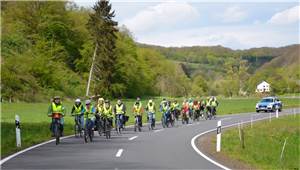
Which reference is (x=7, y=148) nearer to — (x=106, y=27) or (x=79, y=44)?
(x=106, y=27)

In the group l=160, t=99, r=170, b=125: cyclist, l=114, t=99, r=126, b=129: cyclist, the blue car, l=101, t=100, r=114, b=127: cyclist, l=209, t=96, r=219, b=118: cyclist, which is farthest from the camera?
the blue car

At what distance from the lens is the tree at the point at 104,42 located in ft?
241

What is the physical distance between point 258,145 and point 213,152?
803cm

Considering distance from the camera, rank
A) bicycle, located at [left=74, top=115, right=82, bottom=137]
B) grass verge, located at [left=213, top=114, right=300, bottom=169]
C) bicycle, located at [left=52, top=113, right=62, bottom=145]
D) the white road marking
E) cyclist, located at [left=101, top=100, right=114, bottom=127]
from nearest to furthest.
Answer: the white road marking → bicycle, located at [left=52, top=113, right=62, bottom=145] → grass verge, located at [left=213, top=114, right=300, bottom=169] → bicycle, located at [left=74, top=115, right=82, bottom=137] → cyclist, located at [left=101, top=100, right=114, bottom=127]

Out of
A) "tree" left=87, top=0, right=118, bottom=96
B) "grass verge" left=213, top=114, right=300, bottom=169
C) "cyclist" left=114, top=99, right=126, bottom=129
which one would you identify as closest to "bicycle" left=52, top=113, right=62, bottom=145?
"grass verge" left=213, top=114, right=300, bottom=169

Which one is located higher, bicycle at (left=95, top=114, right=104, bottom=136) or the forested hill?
the forested hill

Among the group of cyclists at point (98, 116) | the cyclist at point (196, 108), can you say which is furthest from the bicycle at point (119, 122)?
the cyclist at point (196, 108)

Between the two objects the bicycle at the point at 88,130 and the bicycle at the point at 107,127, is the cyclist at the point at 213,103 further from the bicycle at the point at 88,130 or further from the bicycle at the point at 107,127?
the bicycle at the point at 88,130

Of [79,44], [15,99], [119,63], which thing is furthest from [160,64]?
[15,99]

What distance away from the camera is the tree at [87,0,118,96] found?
73.4 metres

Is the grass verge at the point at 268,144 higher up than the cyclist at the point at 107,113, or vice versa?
the cyclist at the point at 107,113

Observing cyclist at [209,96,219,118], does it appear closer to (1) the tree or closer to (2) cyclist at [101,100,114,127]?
(2) cyclist at [101,100,114,127]

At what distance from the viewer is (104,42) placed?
243 ft

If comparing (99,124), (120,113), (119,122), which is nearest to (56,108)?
(99,124)
